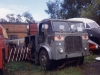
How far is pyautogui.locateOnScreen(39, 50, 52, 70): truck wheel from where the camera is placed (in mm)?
8438

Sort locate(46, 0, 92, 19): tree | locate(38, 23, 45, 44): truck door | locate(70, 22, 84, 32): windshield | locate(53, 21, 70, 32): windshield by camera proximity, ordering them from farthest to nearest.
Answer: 1. locate(46, 0, 92, 19): tree
2. locate(70, 22, 84, 32): windshield
3. locate(38, 23, 45, 44): truck door
4. locate(53, 21, 70, 32): windshield

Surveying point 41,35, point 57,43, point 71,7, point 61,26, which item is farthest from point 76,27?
point 71,7

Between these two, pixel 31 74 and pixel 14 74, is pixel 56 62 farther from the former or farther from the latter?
pixel 14 74

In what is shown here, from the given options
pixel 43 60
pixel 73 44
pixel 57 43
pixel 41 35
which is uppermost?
pixel 41 35

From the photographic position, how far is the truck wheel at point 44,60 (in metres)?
8.44

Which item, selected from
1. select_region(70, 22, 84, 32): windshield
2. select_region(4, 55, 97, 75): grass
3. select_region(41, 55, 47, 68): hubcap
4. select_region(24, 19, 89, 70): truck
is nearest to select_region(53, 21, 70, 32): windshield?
select_region(24, 19, 89, 70): truck

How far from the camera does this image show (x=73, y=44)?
8.70 m

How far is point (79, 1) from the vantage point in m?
34.7

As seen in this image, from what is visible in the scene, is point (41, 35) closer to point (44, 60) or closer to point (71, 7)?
point (44, 60)

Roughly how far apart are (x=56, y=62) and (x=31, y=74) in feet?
5.72

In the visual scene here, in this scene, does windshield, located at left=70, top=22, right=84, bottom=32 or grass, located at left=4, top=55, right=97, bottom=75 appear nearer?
grass, located at left=4, top=55, right=97, bottom=75

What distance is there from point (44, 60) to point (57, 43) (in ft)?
3.82

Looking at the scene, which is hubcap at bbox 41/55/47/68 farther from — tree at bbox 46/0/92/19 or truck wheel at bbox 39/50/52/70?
tree at bbox 46/0/92/19

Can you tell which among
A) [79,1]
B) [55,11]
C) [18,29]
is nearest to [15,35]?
[18,29]
